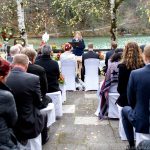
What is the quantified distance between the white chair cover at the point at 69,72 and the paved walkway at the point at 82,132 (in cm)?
153

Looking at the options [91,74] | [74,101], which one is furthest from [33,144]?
Result: [91,74]

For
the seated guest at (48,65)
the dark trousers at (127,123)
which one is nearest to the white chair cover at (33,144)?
the dark trousers at (127,123)

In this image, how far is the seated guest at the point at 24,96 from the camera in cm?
459

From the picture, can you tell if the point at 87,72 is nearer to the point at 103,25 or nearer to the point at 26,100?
the point at 26,100

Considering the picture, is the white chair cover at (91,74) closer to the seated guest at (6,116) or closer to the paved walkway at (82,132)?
the paved walkway at (82,132)

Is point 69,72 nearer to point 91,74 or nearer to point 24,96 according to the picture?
point 91,74

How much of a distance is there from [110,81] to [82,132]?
→ 43.0 inches

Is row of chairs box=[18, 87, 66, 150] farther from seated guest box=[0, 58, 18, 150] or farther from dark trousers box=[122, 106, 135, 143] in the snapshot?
dark trousers box=[122, 106, 135, 143]

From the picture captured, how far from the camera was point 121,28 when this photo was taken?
32.2 m

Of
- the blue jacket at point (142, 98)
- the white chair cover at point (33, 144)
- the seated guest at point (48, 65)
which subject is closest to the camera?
the blue jacket at point (142, 98)

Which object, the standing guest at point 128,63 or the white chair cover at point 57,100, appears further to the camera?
the white chair cover at point 57,100

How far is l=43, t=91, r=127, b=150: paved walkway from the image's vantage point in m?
5.62

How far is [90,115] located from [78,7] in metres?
8.53

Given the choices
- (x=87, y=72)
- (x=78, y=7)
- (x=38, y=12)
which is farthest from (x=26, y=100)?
(x=38, y=12)
